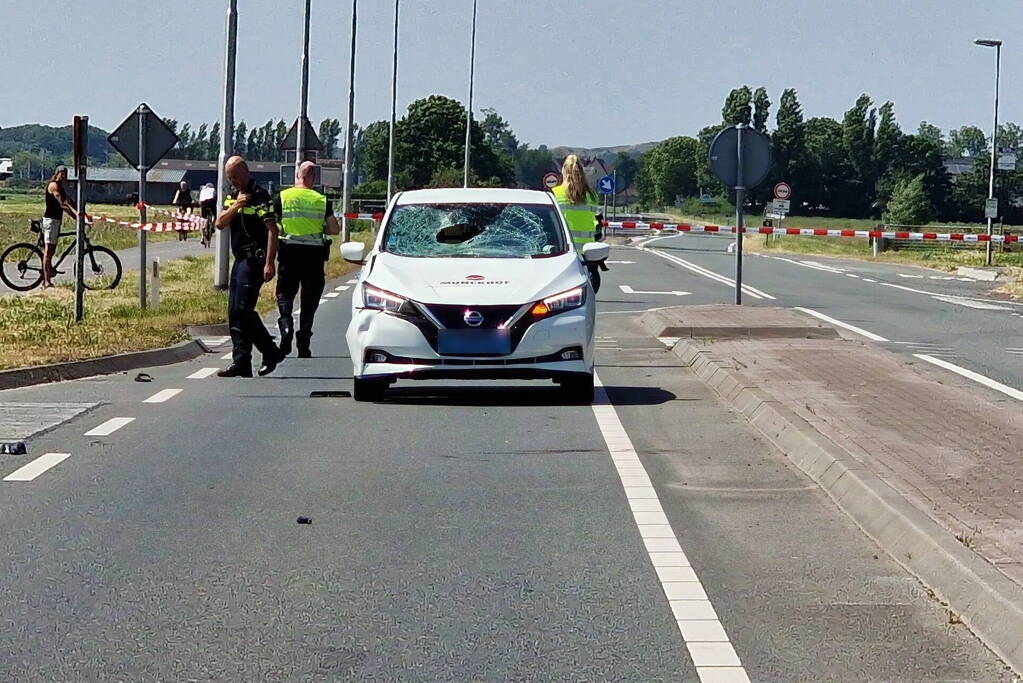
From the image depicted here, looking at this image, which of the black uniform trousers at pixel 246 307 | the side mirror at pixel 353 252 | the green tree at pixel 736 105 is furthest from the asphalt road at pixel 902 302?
the green tree at pixel 736 105

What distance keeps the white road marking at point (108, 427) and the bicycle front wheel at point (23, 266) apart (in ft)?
48.0

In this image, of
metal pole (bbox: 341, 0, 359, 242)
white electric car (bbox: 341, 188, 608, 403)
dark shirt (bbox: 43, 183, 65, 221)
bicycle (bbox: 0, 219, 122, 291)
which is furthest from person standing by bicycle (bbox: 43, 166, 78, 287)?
metal pole (bbox: 341, 0, 359, 242)

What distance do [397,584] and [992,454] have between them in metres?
4.17

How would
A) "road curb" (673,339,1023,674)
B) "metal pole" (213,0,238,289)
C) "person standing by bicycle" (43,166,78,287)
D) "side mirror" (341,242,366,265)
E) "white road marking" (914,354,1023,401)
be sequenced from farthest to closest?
"metal pole" (213,0,238,289) < "person standing by bicycle" (43,166,78,287) < "white road marking" (914,354,1023,401) < "side mirror" (341,242,366,265) < "road curb" (673,339,1023,674)

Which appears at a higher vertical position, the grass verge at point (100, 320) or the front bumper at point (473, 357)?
the front bumper at point (473, 357)

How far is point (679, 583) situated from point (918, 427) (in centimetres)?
424

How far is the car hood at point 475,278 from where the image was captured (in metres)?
12.0

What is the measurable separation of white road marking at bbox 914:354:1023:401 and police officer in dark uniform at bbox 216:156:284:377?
20.2ft

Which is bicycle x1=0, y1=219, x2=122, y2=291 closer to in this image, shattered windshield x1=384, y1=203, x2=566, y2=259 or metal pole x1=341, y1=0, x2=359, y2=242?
shattered windshield x1=384, y1=203, x2=566, y2=259

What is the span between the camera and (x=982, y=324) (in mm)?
22922

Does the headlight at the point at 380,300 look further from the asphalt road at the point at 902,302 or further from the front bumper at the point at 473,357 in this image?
the asphalt road at the point at 902,302

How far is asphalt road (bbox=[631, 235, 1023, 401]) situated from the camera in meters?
18.2

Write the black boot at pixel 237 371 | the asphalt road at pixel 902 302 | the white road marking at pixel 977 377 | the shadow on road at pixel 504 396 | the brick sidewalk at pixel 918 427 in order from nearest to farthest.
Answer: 1. the brick sidewalk at pixel 918 427
2. the shadow on road at pixel 504 396
3. the white road marking at pixel 977 377
4. the black boot at pixel 237 371
5. the asphalt road at pixel 902 302

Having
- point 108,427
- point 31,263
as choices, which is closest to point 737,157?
point 31,263
